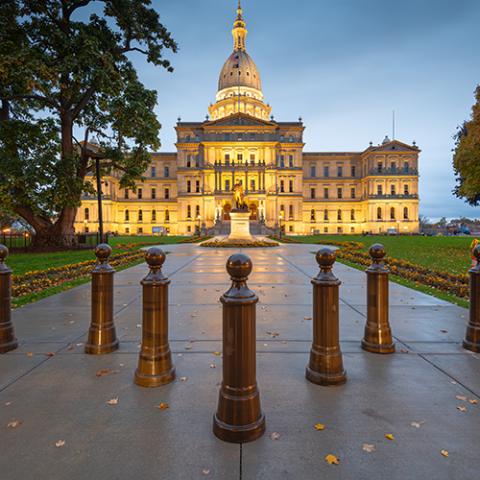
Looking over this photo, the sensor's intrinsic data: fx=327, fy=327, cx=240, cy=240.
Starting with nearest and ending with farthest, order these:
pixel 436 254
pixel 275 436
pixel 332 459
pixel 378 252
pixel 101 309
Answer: pixel 332 459 < pixel 275 436 < pixel 378 252 < pixel 101 309 < pixel 436 254

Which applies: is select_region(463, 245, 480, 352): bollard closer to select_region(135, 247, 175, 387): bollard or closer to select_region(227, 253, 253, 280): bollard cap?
select_region(227, 253, 253, 280): bollard cap

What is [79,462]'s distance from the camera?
2.21m

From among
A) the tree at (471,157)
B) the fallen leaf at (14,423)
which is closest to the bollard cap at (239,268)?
the fallen leaf at (14,423)

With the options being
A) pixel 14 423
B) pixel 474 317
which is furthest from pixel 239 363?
pixel 474 317

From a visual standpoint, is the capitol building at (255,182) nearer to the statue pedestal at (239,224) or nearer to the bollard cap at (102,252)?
the statue pedestal at (239,224)

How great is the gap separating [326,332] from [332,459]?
49.7 inches

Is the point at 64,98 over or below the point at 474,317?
over

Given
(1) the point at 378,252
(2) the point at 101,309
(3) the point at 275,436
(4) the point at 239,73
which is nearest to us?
(3) the point at 275,436

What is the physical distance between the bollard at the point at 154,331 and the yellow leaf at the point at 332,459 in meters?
1.71

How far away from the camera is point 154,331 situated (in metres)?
3.34

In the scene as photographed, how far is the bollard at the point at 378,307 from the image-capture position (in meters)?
4.09

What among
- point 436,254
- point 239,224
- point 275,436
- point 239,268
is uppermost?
point 239,224

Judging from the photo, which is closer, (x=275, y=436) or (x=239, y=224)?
(x=275, y=436)

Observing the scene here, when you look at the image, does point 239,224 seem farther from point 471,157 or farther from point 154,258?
point 154,258
